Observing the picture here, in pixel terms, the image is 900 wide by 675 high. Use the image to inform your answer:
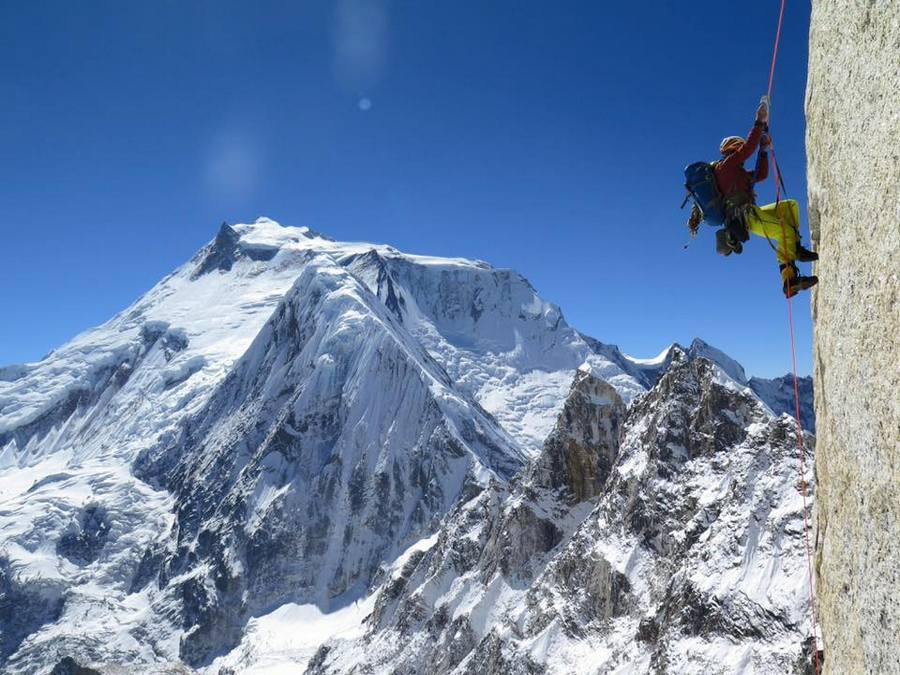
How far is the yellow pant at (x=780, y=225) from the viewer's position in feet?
37.7

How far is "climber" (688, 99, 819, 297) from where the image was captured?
39.9 ft

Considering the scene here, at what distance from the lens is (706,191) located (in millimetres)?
13922

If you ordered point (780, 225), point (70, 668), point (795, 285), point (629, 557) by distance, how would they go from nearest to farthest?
point (795, 285) < point (780, 225) < point (629, 557) < point (70, 668)

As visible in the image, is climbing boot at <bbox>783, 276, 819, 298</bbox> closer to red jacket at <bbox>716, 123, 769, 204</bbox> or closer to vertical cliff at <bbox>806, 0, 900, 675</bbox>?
vertical cliff at <bbox>806, 0, 900, 675</bbox>

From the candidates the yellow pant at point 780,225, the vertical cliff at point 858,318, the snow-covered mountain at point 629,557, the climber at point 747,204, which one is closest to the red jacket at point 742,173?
the climber at point 747,204

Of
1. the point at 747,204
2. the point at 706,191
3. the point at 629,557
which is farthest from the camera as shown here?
the point at 629,557

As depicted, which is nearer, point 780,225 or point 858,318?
point 858,318

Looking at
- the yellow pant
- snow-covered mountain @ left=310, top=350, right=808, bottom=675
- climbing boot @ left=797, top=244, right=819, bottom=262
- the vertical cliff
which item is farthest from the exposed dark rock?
the vertical cliff

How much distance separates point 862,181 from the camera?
655 cm

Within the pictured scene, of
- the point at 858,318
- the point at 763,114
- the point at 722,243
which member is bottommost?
the point at 858,318

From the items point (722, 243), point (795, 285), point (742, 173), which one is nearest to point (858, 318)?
point (795, 285)

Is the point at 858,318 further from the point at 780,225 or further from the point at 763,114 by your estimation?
the point at 763,114

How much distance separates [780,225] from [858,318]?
590 centimetres

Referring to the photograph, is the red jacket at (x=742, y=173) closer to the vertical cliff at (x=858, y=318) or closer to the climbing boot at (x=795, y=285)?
the climbing boot at (x=795, y=285)
